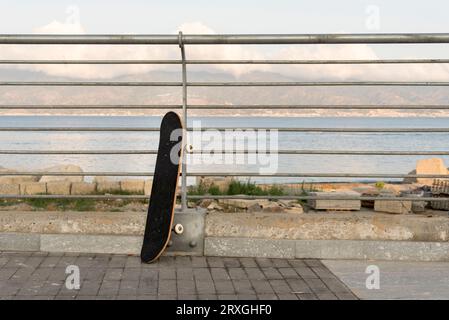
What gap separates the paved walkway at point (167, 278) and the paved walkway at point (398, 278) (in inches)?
5.1

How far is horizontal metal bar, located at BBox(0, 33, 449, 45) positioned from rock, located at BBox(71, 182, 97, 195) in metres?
6.50

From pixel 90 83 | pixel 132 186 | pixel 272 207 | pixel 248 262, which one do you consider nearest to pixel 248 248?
pixel 248 262

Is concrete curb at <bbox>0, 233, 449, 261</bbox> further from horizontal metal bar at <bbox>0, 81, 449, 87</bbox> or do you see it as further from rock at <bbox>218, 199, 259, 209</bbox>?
rock at <bbox>218, 199, 259, 209</bbox>

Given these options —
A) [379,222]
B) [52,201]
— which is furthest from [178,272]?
[52,201]

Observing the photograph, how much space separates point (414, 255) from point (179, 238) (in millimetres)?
2192

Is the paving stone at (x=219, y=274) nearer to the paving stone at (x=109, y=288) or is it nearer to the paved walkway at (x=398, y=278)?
the paving stone at (x=109, y=288)

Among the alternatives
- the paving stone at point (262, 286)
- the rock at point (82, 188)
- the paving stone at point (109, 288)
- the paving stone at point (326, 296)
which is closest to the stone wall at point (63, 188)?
the rock at point (82, 188)

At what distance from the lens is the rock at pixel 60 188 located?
12.0 metres

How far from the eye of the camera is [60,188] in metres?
12.2

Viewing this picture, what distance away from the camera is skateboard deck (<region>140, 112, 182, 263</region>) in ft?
18.1

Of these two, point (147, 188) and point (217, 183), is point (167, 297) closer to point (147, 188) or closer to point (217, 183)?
point (217, 183)

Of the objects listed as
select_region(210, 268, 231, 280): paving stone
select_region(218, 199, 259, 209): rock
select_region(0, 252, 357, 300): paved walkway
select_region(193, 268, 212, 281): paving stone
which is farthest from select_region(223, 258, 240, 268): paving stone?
select_region(218, 199, 259, 209): rock

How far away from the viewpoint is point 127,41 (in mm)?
5539
